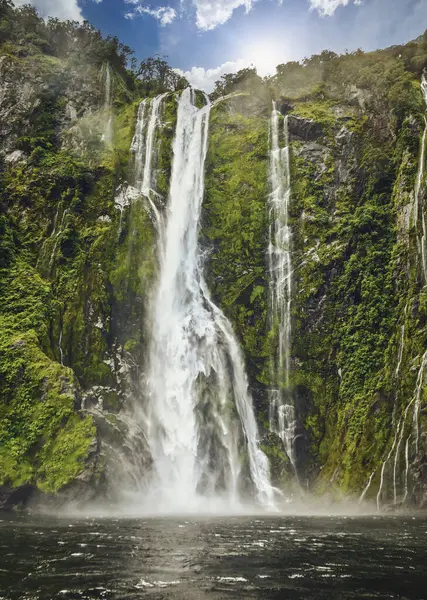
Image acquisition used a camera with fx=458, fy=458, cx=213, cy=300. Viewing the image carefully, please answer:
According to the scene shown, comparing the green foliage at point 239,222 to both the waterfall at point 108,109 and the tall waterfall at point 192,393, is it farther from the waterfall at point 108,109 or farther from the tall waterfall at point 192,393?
the waterfall at point 108,109

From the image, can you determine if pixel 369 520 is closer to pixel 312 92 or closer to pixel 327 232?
pixel 327 232

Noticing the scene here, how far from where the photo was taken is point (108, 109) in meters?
35.7

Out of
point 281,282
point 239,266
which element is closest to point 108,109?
point 239,266

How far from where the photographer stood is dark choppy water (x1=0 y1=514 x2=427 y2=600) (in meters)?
6.39

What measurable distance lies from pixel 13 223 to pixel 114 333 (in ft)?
29.5

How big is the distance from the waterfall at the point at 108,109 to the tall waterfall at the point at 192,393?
23.8 ft

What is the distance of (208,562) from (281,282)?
67.6 ft

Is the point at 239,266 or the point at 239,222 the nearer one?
the point at 239,266

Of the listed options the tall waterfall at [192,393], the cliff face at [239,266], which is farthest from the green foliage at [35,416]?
the tall waterfall at [192,393]

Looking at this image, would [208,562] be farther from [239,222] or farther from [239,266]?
[239,222]

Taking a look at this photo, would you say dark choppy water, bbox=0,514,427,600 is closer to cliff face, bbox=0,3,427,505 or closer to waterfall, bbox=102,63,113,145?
cliff face, bbox=0,3,427,505

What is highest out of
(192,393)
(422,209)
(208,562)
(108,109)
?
(108,109)

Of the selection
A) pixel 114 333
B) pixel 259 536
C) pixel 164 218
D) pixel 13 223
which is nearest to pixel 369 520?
pixel 259 536

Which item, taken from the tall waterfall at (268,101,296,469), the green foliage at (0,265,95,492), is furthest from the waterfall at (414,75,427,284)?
the green foliage at (0,265,95,492)
